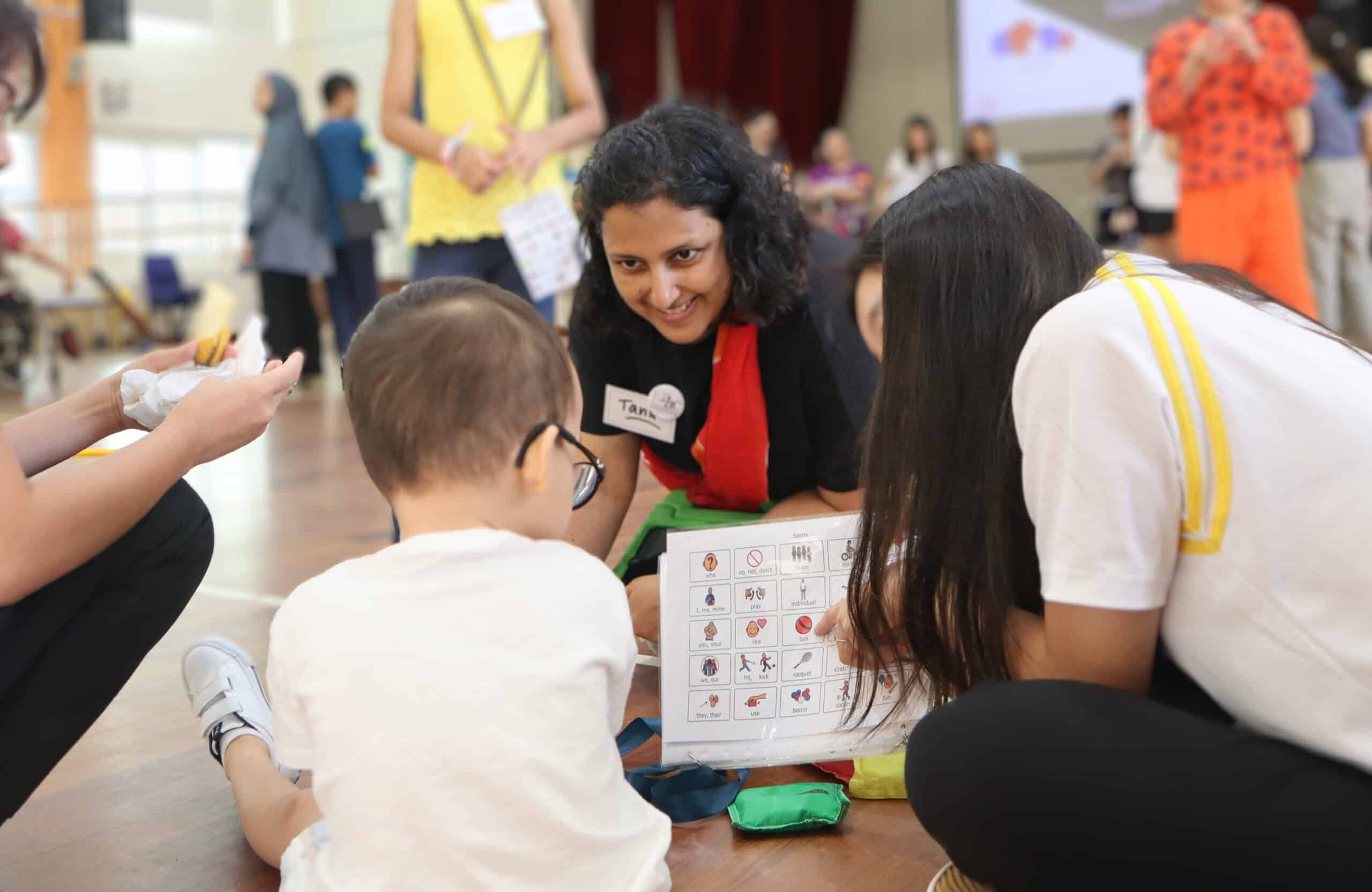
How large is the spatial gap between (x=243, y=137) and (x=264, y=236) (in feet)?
25.2

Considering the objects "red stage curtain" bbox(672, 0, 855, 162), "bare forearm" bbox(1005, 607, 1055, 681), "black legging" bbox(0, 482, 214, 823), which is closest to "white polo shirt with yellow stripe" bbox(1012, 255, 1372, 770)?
"bare forearm" bbox(1005, 607, 1055, 681)

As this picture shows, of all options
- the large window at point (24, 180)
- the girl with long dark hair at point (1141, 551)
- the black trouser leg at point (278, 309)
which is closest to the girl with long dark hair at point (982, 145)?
the black trouser leg at point (278, 309)

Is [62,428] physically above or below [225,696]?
above

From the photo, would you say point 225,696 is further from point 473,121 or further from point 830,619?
point 473,121

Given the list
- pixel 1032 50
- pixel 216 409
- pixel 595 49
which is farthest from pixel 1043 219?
pixel 595 49

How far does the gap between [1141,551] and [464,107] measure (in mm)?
1739

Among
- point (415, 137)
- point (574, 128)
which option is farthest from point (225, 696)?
point (574, 128)

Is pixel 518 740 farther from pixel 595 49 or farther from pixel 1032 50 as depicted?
pixel 595 49

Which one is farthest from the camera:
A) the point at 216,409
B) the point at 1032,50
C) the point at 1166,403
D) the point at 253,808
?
the point at 1032,50

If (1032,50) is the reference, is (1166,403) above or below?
below

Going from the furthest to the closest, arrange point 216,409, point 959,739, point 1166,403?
point 216,409 < point 959,739 < point 1166,403

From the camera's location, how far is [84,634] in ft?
3.49

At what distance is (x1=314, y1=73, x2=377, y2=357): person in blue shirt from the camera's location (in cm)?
531

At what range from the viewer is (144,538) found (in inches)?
43.7
